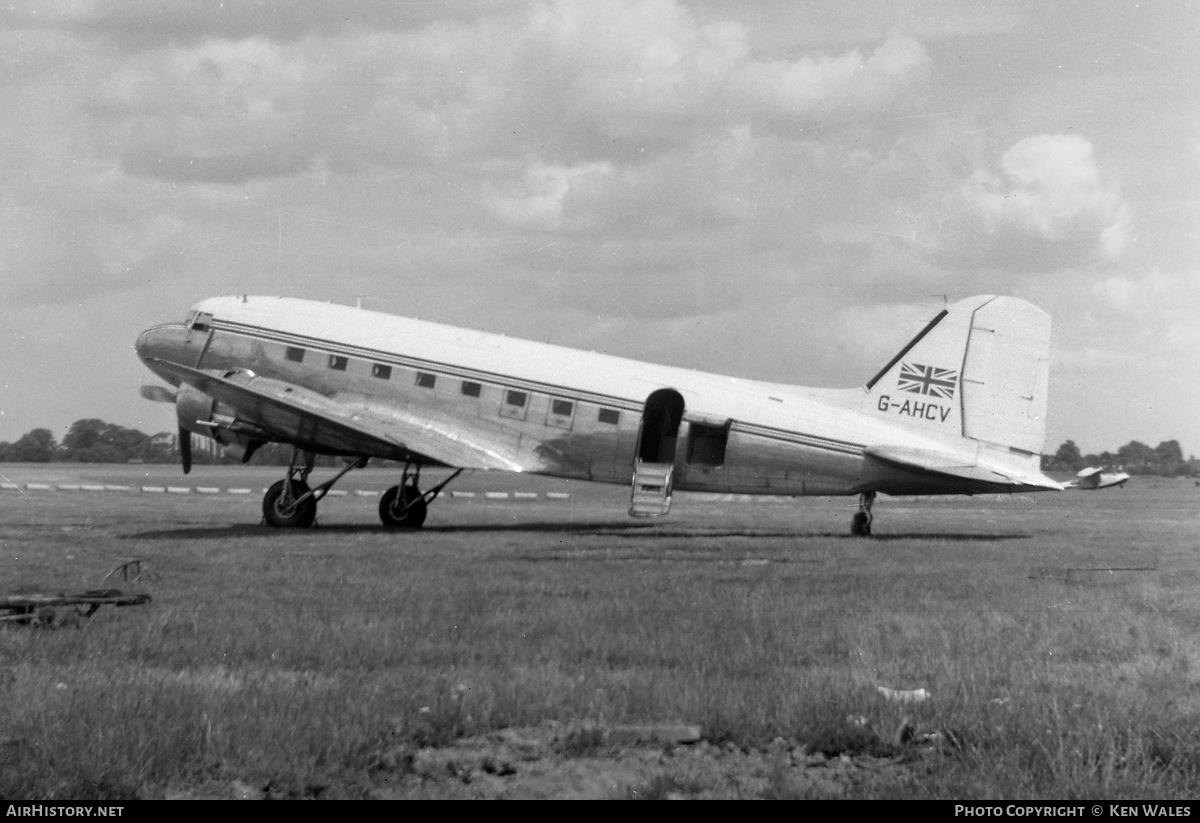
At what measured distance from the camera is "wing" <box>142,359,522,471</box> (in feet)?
74.6

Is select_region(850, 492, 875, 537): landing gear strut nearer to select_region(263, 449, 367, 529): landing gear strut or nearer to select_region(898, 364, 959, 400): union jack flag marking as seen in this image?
select_region(898, 364, 959, 400): union jack flag marking

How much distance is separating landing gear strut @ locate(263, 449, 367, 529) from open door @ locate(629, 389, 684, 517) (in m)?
5.65

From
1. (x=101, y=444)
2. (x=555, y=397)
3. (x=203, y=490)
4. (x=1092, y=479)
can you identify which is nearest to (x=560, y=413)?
(x=555, y=397)

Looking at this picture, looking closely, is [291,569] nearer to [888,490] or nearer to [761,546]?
[761,546]

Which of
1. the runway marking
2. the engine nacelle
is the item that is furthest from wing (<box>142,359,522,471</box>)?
the runway marking

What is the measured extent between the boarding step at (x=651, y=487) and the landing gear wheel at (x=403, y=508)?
4.57 meters

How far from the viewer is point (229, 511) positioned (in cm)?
3116

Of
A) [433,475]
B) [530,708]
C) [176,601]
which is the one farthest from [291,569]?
[433,475]

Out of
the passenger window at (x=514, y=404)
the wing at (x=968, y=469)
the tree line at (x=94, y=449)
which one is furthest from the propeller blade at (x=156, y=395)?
the tree line at (x=94, y=449)

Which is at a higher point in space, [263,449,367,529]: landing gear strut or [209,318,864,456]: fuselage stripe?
[209,318,864,456]: fuselage stripe

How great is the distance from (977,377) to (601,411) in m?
7.17

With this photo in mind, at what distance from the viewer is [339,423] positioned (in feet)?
75.8

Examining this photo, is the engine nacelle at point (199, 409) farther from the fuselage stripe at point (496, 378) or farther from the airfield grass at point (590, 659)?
the airfield grass at point (590, 659)

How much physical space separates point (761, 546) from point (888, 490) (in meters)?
3.93
